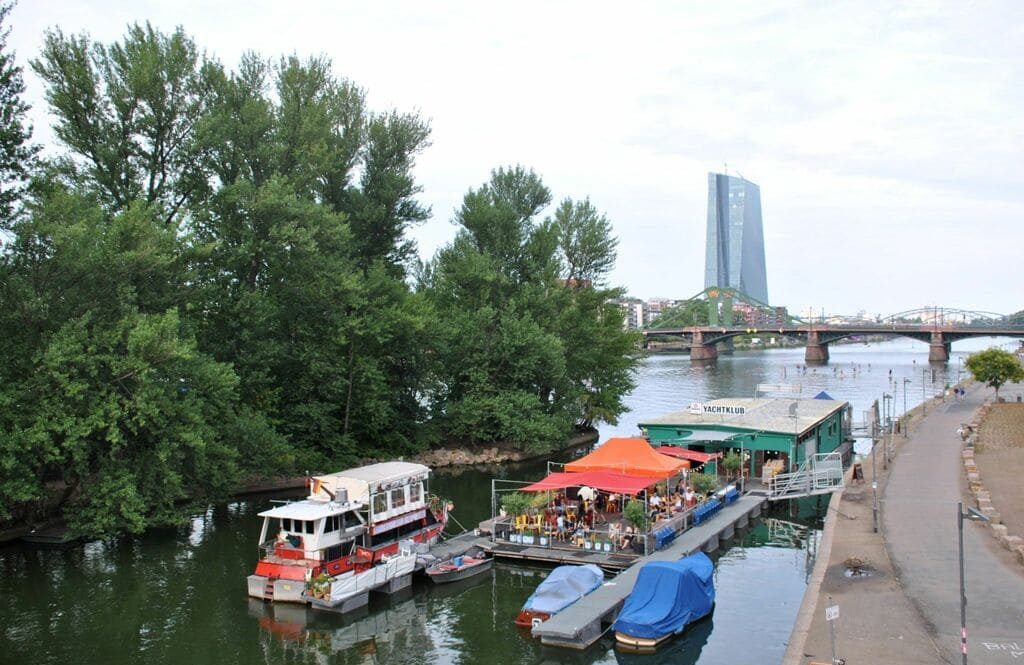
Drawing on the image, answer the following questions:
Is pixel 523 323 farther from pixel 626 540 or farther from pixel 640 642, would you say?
pixel 640 642

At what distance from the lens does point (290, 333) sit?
4891 cm

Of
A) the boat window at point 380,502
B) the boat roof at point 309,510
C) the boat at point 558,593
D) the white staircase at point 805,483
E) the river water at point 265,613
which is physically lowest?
the river water at point 265,613

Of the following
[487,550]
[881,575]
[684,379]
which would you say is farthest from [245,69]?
[684,379]

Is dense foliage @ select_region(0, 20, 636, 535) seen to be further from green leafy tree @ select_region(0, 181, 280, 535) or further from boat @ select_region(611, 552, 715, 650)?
boat @ select_region(611, 552, 715, 650)

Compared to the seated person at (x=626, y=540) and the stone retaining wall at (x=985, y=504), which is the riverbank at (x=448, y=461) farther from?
the stone retaining wall at (x=985, y=504)

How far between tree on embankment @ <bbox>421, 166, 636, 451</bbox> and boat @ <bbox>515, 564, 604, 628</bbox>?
28779 millimetres

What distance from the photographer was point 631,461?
35250mm

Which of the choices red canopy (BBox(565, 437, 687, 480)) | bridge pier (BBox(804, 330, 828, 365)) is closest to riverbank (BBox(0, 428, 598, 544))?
red canopy (BBox(565, 437, 687, 480))

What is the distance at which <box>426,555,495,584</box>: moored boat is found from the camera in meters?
29.8

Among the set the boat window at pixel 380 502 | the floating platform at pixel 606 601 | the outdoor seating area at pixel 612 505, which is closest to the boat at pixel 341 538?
the boat window at pixel 380 502

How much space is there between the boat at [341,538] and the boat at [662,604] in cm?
848

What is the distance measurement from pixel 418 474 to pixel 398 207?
95.0ft

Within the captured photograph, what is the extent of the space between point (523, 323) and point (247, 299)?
20210 millimetres

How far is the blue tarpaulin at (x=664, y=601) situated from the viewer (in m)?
23.6
